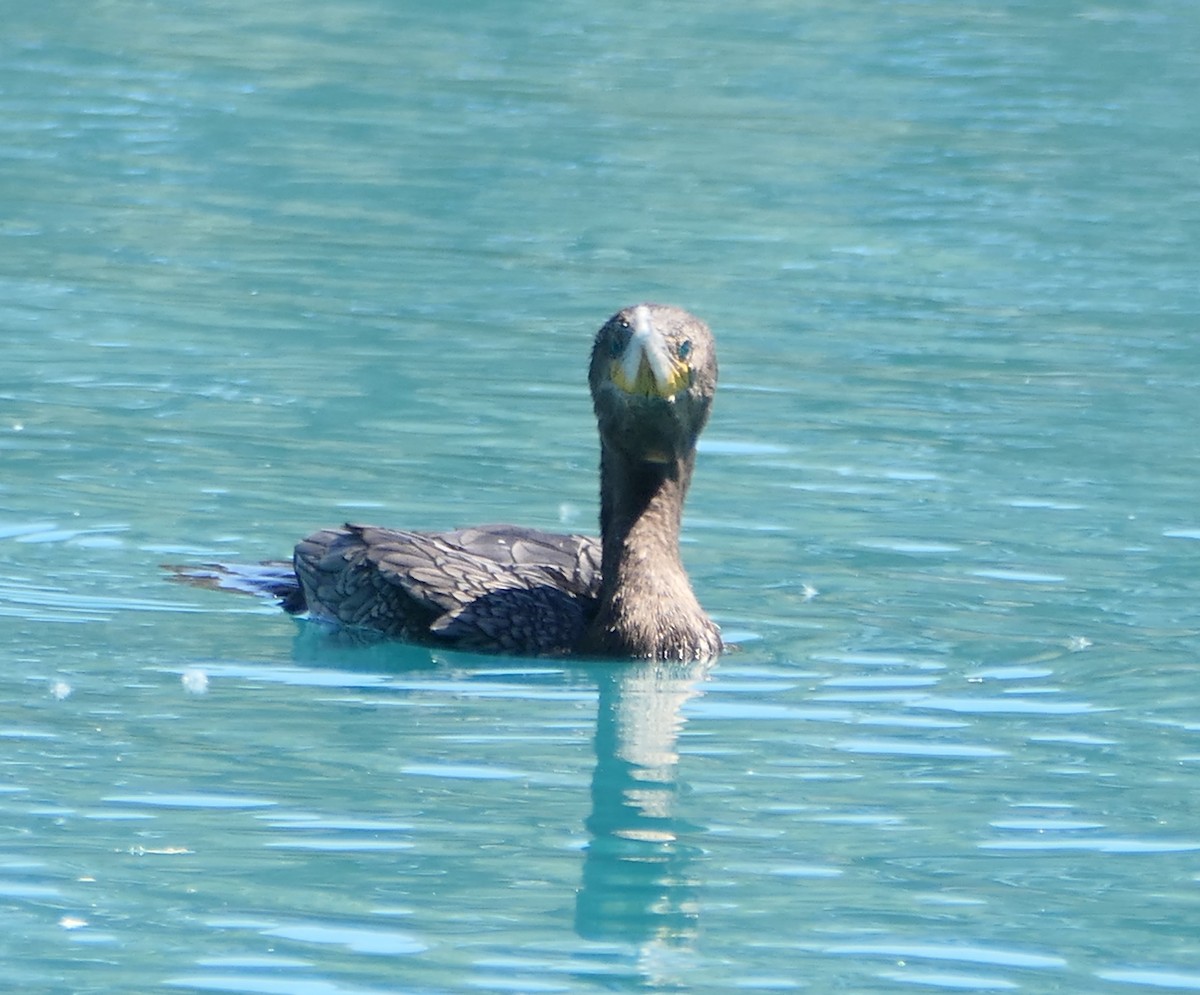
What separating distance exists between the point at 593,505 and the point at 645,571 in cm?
183

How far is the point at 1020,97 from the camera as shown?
21.3m

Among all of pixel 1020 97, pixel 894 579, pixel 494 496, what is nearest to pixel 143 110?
pixel 1020 97

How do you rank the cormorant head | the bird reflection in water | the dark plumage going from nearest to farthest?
the bird reflection in water → the cormorant head → the dark plumage

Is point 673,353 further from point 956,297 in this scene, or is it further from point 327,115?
point 327,115

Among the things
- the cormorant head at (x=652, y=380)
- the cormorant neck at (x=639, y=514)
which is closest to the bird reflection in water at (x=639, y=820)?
the cormorant neck at (x=639, y=514)

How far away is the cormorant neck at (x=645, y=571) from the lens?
889cm

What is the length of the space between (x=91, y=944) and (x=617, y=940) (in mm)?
1201

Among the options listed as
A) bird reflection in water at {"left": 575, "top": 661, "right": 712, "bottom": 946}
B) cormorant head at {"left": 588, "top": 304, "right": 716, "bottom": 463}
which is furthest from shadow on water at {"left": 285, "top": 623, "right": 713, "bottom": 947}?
cormorant head at {"left": 588, "top": 304, "right": 716, "bottom": 463}

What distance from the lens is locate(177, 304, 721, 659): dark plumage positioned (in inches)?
347

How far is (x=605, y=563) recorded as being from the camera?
921 centimetres

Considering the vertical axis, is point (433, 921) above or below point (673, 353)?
below

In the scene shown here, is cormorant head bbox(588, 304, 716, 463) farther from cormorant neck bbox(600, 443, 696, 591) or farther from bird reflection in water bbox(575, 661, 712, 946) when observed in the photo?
bird reflection in water bbox(575, 661, 712, 946)

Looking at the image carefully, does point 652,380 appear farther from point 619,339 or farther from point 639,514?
point 639,514

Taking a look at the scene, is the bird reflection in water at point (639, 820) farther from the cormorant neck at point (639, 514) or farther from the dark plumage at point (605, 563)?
the cormorant neck at point (639, 514)
